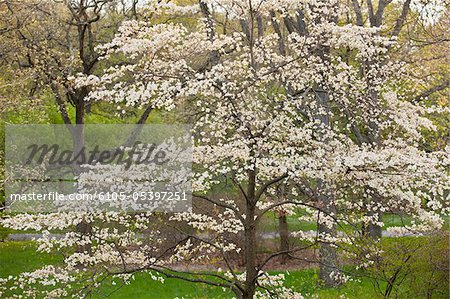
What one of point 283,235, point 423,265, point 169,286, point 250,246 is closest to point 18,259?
point 169,286

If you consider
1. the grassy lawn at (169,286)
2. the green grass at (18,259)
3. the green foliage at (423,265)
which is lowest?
the green grass at (18,259)

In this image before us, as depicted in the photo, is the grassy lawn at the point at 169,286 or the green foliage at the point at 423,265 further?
the grassy lawn at the point at 169,286

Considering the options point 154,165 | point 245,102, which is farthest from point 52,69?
point 245,102

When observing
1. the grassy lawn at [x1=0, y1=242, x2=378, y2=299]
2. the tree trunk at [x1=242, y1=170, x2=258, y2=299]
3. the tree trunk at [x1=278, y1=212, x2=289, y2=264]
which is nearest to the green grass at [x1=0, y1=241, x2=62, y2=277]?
the grassy lawn at [x1=0, y1=242, x2=378, y2=299]

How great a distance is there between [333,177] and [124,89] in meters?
2.47

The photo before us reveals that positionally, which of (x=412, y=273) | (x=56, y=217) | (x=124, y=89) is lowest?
(x=412, y=273)

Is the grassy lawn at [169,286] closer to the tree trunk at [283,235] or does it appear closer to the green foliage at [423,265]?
the tree trunk at [283,235]

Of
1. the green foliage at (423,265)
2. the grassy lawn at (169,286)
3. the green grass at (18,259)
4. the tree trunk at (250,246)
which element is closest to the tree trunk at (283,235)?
the grassy lawn at (169,286)

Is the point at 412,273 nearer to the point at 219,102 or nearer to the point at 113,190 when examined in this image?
the point at 219,102

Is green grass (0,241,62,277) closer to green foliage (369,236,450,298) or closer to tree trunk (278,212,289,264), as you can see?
tree trunk (278,212,289,264)

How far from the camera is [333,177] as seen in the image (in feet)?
20.1

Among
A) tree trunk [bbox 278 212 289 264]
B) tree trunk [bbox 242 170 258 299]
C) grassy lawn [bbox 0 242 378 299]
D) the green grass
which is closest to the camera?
tree trunk [bbox 242 170 258 299]

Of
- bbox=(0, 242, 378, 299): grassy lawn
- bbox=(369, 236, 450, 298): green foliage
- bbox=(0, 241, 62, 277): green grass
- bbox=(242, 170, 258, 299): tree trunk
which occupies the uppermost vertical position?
bbox=(242, 170, 258, 299): tree trunk

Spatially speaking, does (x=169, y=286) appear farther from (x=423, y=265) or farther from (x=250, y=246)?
(x=250, y=246)
